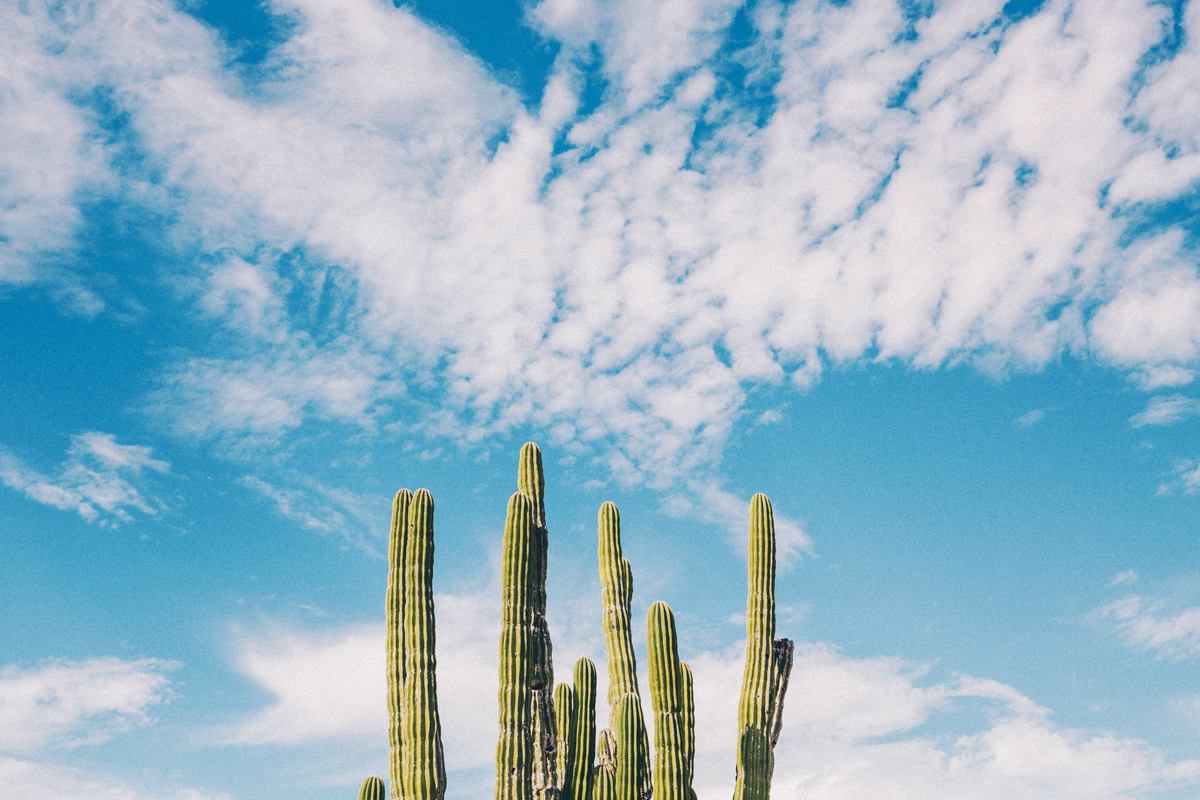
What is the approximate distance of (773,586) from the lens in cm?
1080

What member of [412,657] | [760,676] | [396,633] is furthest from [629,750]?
[396,633]

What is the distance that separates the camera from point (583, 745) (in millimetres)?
9867

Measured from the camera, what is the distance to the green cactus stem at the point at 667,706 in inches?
379

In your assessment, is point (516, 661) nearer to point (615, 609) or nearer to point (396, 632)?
point (396, 632)

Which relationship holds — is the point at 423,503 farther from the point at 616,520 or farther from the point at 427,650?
the point at 616,520

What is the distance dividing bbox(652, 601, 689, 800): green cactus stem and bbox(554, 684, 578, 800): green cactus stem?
2.76 ft

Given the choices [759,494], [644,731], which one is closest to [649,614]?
[644,731]

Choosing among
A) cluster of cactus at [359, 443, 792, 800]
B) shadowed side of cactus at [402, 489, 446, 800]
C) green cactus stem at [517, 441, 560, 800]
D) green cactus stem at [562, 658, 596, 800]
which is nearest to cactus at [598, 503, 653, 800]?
cluster of cactus at [359, 443, 792, 800]

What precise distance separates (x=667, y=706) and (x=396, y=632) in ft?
9.32

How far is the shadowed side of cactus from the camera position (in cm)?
901

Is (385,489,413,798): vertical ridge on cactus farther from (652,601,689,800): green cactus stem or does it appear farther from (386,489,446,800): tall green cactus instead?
(652,601,689,800): green cactus stem

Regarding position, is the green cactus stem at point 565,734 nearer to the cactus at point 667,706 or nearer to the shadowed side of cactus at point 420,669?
the cactus at point 667,706

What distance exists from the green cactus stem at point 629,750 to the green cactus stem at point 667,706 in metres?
0.24

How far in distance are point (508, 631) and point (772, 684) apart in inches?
117
